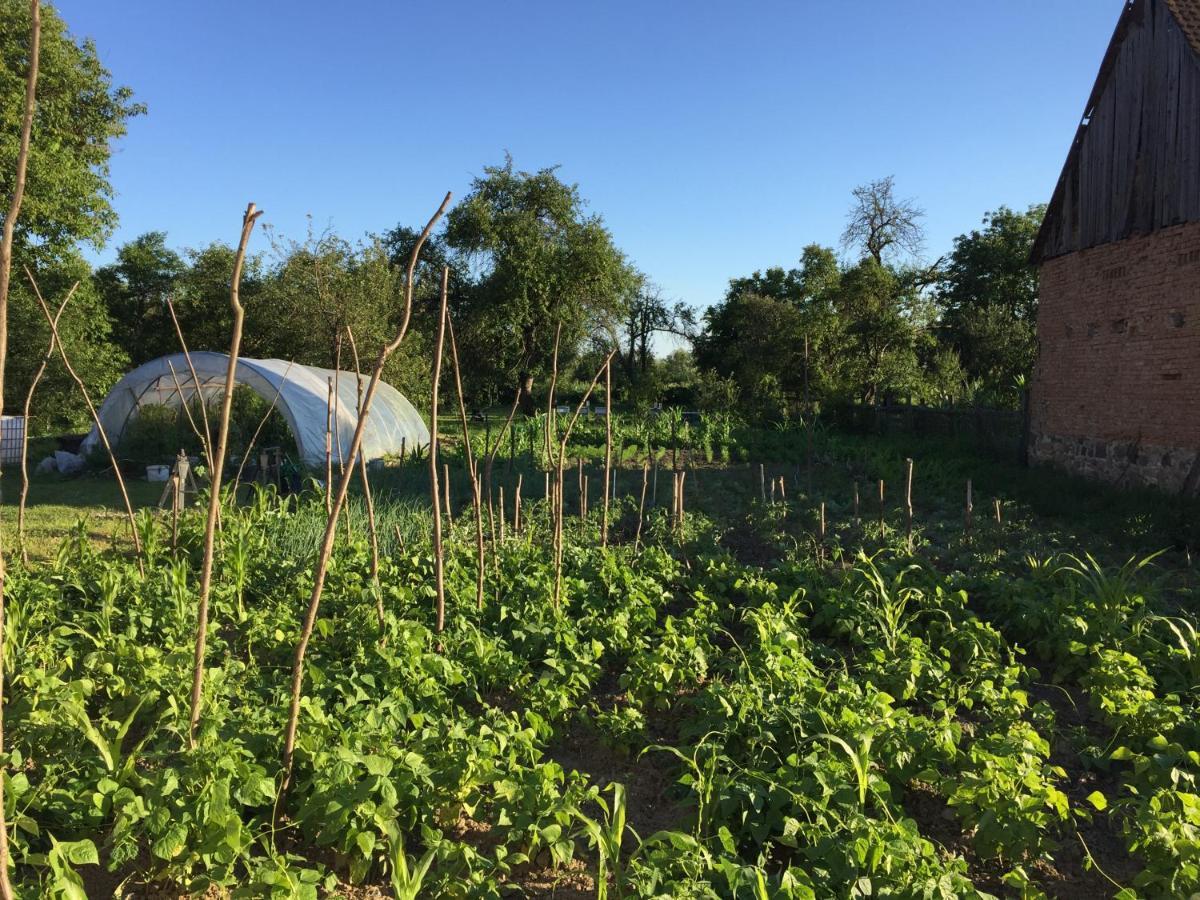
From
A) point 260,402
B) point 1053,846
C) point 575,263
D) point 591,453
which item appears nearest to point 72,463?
point 260,402

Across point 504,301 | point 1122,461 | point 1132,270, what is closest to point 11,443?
point 504,301

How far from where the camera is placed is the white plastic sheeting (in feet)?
38.3

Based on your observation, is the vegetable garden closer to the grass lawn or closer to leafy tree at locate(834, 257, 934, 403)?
the grass lawn

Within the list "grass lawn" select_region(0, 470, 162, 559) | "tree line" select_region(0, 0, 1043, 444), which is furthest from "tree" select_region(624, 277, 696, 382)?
"grass lawn" select_region(0, 470, 162, 559)

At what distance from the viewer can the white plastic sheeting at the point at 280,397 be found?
460 inches

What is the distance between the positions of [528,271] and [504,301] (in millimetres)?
1179

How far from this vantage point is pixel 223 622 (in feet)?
15.7

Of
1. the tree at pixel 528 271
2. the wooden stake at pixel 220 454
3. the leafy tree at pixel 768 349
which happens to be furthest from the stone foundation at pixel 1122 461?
the tree at pixel 528 271

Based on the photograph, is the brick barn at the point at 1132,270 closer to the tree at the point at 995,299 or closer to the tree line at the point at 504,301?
the tree line at the point at 504,301

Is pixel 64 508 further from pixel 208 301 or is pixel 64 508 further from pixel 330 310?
pixel 208 301

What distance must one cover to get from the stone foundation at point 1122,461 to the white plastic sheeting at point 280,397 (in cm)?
970

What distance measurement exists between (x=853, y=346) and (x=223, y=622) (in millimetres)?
17365

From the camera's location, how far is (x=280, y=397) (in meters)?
11.7

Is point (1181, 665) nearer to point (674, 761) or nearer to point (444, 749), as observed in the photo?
point (674, 761)
